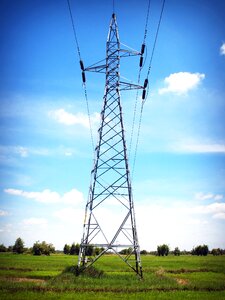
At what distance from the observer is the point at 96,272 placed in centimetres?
1892

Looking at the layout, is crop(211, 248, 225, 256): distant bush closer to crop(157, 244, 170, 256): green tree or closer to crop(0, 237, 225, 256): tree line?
crop(0, 237, 225, 256): tree line

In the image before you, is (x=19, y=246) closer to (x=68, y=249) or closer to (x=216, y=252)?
(x=68, y=249)

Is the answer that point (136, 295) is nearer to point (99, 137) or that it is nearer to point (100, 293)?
point (100, 293)

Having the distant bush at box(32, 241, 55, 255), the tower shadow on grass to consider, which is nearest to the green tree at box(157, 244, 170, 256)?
the distant bush at box(32, 241, 55, 255)

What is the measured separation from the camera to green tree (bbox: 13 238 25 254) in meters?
105

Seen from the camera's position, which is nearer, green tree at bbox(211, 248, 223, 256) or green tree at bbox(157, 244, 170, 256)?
green tree at bbox(157, 244, 170, 256)

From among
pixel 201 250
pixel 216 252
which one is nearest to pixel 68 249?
pixel 201 250

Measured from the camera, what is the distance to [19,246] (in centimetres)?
10538

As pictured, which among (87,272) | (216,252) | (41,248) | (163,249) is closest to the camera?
(87,272)

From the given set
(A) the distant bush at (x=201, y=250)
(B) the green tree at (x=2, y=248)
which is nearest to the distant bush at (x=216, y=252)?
(A) the distant bush at (x=201, y=250)

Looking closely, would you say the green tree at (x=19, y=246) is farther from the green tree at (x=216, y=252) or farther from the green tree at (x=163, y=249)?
the green tree at (x=216, y=252)

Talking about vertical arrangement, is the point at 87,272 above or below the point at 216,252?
below

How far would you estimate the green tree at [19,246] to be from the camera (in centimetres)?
10519

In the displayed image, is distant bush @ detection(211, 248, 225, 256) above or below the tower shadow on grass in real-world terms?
above
